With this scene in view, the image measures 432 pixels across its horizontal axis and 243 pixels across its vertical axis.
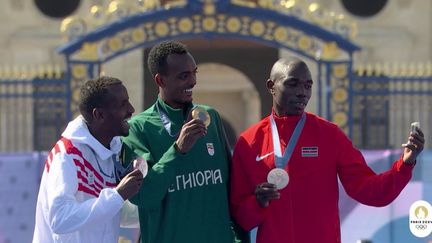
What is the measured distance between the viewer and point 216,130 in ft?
16.0

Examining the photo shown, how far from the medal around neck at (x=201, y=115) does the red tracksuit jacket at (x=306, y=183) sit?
31 cm

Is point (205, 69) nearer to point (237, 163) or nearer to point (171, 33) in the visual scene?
point (171, 33)

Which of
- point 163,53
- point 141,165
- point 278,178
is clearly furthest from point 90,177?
point 278,178

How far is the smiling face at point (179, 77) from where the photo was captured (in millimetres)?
4707

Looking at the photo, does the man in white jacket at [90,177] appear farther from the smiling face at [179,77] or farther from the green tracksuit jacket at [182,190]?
the smiling face at [179,77]

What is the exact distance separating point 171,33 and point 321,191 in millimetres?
7364

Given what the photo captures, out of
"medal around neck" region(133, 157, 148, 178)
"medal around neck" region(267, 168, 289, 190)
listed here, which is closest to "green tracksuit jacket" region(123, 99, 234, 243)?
"medal around neck" region(133, 157, 148, 178)

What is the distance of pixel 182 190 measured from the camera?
4.66 metres

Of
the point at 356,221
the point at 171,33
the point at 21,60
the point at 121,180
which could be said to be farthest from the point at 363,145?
the point at 121,180

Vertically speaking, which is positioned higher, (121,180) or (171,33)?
(171,33)

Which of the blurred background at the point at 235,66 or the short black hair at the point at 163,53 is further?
the blurred background at the point at 235,66

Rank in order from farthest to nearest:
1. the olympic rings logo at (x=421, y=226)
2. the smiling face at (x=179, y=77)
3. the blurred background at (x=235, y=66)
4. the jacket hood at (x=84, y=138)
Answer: the blurred background at (x=235, y=66), the olympic rings logo at (x=421, y=226), the smiling face at (x=179, y=77), the jacket hood at (x=84, y=138)

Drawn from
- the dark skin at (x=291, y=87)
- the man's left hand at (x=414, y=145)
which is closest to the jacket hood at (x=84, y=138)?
the dark skin at (x=291, y=87)

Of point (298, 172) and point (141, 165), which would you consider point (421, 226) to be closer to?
point (298, 172)
